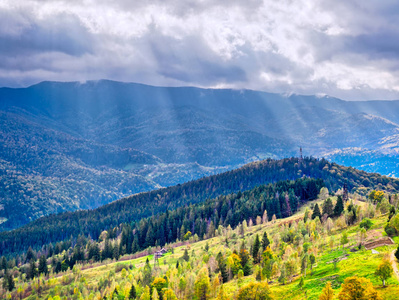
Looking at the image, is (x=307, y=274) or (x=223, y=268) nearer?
(x=307, y=274)

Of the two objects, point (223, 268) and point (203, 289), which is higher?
point (203, 289)

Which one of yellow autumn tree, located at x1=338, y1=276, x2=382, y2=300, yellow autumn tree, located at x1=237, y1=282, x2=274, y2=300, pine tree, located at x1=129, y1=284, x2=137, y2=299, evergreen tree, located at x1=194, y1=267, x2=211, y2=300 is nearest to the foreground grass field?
pine tree, located at x1=129, y1=284, x2=137, y2=299

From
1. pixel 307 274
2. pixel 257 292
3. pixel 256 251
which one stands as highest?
pixel 257 292

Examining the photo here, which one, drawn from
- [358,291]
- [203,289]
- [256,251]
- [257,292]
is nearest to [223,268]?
[256,251]

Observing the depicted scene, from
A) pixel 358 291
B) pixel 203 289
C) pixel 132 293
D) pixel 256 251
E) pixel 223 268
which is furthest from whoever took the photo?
pixel 256 251

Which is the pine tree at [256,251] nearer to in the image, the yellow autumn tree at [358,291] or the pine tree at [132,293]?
the pine tree at [132,293]

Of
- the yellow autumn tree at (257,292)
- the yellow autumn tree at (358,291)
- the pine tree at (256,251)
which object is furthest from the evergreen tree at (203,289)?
the yellow autumn tree at (358,291)

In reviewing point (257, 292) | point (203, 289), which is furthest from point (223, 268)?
point (257, 292)

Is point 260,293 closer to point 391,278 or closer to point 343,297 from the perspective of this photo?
point 343,297

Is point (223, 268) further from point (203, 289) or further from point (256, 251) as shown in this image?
point (203, 289)

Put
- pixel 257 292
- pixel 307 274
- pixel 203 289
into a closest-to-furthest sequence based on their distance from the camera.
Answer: pixel 257 292 < pixel 307 274 < pixel 203 289

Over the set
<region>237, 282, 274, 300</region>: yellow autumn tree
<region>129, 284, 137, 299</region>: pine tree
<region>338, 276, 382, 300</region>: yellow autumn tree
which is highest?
<region>338, 276, 382, 300</region>: yellow autumn tree

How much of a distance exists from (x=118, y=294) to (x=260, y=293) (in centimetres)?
6878

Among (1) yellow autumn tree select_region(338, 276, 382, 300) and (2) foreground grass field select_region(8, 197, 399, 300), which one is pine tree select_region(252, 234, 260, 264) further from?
(1) yellow autumn tree select_region(338, 276, 382, 300)
